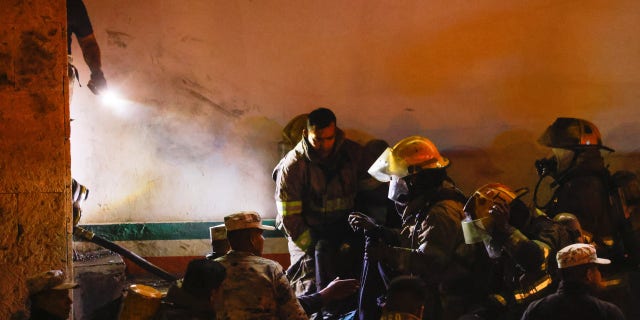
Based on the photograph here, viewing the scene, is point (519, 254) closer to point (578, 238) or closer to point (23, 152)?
point (578, 238)

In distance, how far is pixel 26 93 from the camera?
Answer: 297 inches

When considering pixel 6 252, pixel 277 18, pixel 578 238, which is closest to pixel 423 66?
pixel 277 18

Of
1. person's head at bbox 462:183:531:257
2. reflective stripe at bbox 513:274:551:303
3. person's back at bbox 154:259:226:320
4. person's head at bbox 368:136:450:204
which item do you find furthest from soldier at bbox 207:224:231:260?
reflective stripe at bbox 513:274:551:303

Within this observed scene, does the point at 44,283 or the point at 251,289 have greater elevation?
the point at 44,283

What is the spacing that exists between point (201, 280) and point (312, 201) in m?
3.26

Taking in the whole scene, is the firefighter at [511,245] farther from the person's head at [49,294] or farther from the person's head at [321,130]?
the person's head at [49,294]

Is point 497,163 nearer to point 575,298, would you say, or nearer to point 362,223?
point 362,223

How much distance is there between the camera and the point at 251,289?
6105mm

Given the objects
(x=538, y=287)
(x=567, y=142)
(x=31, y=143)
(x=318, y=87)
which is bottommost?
(x=538, y=287)

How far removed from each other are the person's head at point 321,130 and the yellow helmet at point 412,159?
88cm

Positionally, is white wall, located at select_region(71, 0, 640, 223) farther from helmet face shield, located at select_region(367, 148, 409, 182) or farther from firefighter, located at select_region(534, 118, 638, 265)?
helmet face shield, located at select_region(367, 148, 409, 182)

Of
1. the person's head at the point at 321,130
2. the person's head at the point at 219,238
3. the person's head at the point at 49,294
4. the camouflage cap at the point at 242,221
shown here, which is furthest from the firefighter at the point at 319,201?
the person's head at the point at 49,294

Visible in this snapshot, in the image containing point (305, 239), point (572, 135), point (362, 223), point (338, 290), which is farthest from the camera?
point (305, 239)

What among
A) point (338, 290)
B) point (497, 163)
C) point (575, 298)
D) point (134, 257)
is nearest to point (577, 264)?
point (575, 298)
